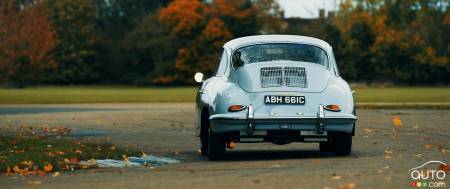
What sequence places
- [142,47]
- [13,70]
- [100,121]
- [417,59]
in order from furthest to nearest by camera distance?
[142,47] → [417,59] → [13,70] → [100,121]

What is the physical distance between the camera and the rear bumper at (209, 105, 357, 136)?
536 inches

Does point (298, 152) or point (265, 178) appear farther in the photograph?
point (298, 152)

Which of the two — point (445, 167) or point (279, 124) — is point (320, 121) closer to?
point (279, 124)

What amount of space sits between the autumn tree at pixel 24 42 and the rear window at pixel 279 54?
190 feet

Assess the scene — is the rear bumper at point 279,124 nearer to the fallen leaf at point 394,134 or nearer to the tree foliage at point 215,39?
the fallen leaf at point 394,134

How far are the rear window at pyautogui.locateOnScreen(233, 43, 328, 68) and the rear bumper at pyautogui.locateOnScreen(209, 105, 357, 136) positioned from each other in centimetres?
119

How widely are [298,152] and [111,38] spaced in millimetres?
93878

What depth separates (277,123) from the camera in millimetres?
13617

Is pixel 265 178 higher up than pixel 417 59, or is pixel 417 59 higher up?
pixel 265 178

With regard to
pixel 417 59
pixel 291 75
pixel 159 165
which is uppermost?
pixel 291 75

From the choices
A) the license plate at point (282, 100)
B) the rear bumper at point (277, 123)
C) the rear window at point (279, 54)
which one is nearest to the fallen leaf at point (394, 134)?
the rear window at point (279, 54)

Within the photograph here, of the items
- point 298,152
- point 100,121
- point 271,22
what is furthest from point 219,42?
point 298,152

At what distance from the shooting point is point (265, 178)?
10.9 metres

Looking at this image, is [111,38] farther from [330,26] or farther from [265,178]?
[265,178]
